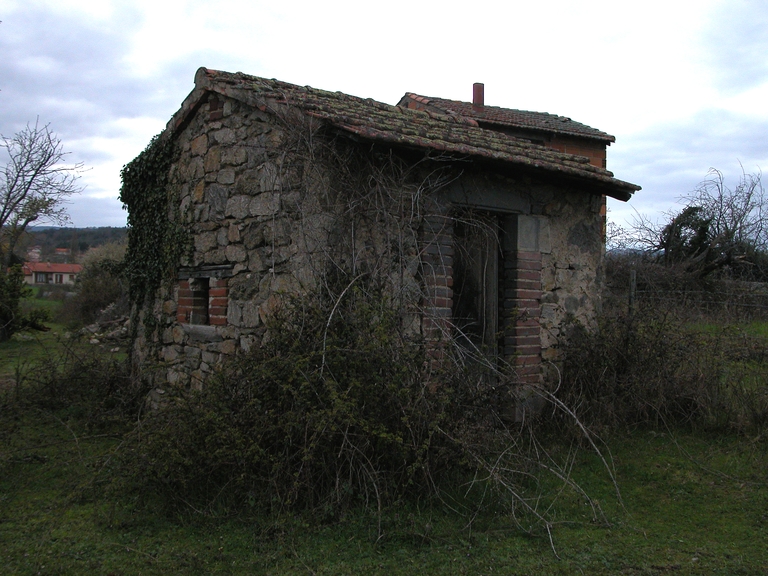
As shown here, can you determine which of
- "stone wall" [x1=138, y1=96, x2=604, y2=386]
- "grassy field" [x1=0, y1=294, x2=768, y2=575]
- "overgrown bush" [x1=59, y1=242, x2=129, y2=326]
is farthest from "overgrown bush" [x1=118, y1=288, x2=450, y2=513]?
"overgrown bush" [x1=59, y1=242, x2=129, y2=326]

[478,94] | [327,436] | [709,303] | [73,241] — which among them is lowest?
[327,436]

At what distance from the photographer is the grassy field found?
132 inches

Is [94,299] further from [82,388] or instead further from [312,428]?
[312,428]

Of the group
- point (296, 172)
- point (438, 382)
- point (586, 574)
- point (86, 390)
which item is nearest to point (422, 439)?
point (438, 382)

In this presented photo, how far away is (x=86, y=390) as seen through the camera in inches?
269

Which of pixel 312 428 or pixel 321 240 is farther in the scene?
pixel 321 240

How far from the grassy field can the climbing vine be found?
2.44 metres

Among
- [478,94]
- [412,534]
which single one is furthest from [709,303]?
[478,94]

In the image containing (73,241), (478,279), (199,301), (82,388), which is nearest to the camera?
(478,279)

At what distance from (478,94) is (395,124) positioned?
12.9 metres

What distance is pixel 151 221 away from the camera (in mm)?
6961

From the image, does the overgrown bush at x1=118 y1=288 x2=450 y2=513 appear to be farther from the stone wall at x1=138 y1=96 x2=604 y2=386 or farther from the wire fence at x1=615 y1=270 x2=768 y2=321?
the wire fence at x1=615 y1=270 x2=768 y2=321

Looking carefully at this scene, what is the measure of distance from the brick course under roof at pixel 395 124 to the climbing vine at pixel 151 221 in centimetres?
48

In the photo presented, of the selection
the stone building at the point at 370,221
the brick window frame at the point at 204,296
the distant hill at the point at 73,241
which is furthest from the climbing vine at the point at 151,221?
the distant hill at the point at 73,241
